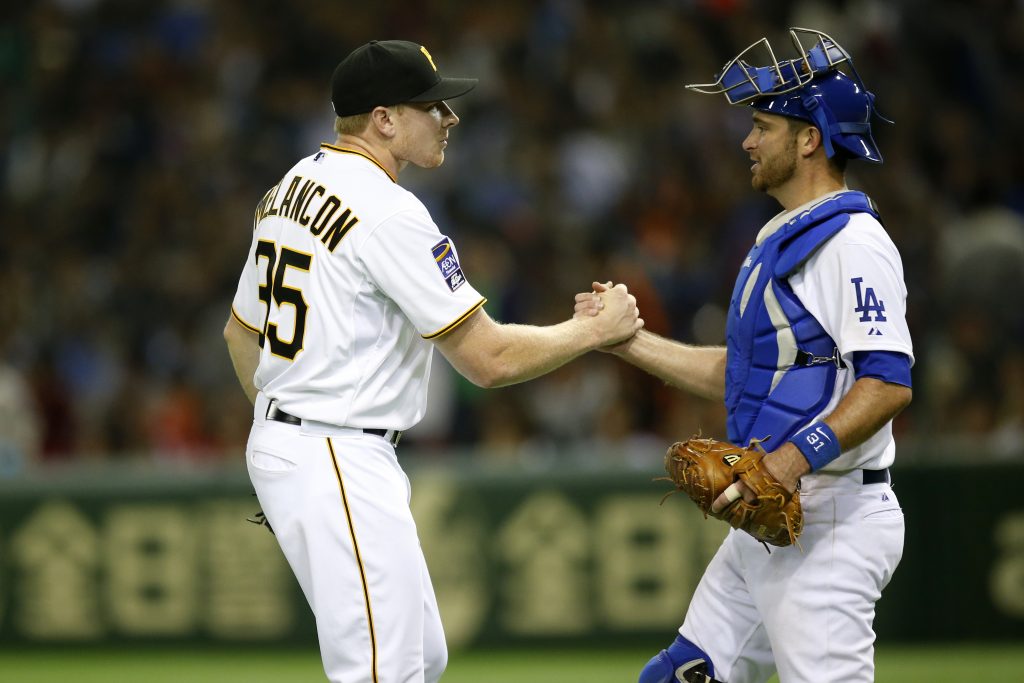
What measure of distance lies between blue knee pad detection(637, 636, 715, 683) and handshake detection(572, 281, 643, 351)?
102 cm

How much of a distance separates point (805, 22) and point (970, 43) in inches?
53.0

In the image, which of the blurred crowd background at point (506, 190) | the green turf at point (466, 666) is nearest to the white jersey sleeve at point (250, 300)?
the green turf at point (466, 666)

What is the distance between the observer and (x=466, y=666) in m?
8.35

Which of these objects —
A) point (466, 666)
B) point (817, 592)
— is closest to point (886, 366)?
point (817, 592)

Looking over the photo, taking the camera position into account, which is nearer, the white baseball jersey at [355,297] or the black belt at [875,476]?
the white baseball jersey at [355,297]

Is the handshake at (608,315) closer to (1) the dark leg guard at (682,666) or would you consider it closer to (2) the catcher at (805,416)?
(2) the catcher at (805,416)

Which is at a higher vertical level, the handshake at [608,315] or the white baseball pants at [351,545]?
the handshake at [608,315]

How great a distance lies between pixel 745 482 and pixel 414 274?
1147 millimetres

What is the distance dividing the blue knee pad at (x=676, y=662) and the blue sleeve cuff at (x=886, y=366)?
3.53ft

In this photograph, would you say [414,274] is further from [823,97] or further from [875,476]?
[875,476]

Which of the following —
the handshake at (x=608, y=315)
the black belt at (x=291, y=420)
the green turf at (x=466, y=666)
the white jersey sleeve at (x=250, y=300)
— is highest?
the white jersey sleeve at (x=250, y=300)

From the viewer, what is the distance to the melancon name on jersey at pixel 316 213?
13.8 feet

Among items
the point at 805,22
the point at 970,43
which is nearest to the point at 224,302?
the point at 805,22

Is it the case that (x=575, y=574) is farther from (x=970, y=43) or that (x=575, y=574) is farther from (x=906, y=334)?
(x=970, y=43)
